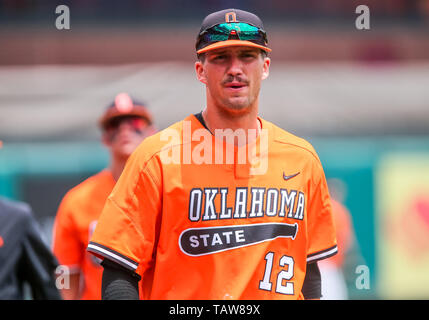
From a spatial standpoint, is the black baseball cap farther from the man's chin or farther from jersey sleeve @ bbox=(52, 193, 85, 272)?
jersey sleeve @ bbox=(52, 193, 85, 272)

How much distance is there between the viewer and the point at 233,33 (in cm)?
263

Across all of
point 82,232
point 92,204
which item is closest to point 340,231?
point 92,204

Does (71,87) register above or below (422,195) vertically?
above

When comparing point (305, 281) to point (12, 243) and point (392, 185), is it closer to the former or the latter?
point (12, 243)

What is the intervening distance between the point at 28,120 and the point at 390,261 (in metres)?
5.40

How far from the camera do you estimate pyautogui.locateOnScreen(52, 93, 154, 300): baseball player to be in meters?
4.66

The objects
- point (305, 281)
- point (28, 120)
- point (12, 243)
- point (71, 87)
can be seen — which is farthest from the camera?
point (71, 87)

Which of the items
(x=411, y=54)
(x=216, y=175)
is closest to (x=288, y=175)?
(x=216, y=175)

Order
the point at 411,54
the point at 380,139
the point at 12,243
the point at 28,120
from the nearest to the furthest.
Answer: the point at 12,243 < the point at 380,139 < the point at 28,120 < the point at 411,54

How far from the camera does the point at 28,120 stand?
34.4ft

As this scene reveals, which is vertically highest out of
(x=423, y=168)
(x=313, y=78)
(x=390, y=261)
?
(x=313, y=78)

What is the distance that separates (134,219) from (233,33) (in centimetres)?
76

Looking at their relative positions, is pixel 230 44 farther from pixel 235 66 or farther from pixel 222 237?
pixel 222 237

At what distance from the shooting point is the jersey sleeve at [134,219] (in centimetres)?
254
